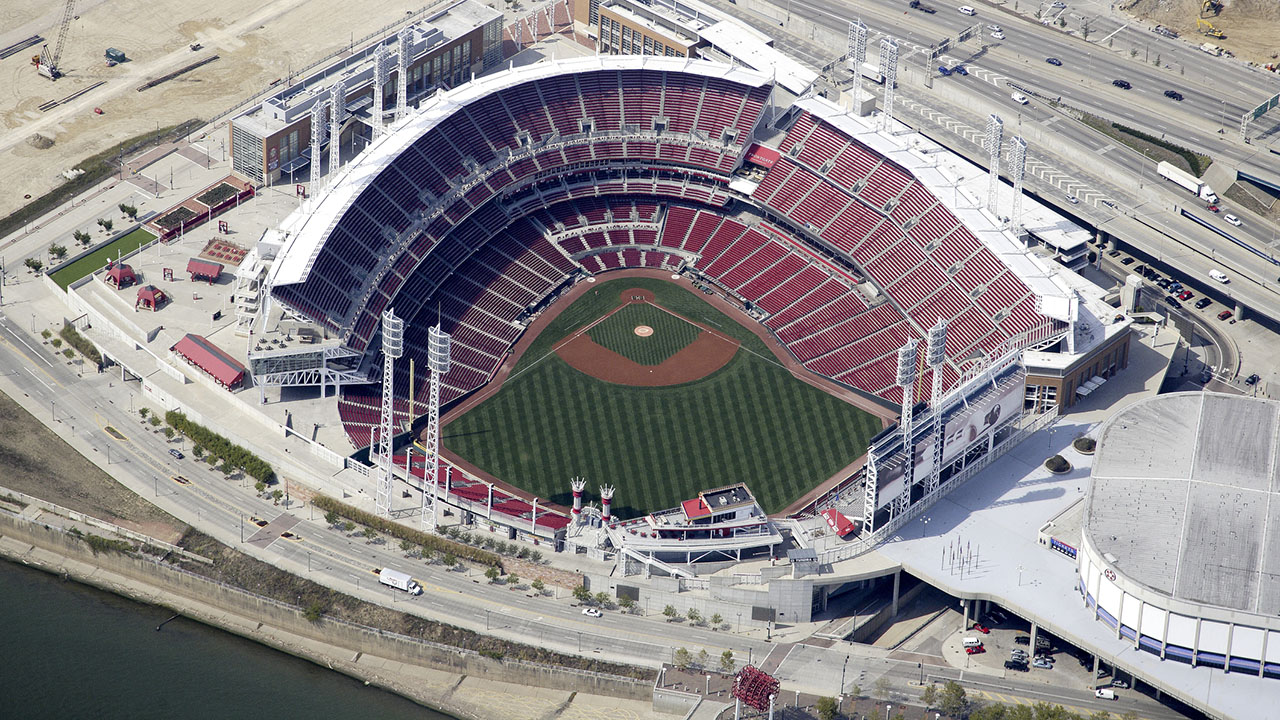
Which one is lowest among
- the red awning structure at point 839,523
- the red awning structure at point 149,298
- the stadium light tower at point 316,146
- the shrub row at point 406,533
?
the shrub row at point 406,533

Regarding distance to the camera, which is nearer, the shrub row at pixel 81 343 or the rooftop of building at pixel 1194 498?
the rooftop of building at pixel 1194 498

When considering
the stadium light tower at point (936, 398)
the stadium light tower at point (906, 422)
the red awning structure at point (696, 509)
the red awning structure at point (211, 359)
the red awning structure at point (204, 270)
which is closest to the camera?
the stadium light tower at point (906, 422)

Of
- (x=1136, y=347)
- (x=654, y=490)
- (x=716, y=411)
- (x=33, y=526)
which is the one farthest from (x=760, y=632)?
(x=33, y=526)

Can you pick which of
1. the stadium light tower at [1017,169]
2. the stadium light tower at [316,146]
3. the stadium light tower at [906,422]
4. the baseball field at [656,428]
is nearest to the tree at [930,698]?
the stadium light tower at [906,422]

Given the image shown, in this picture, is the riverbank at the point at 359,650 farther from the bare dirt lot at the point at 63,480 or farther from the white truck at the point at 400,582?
the white truck at the point at 400,582

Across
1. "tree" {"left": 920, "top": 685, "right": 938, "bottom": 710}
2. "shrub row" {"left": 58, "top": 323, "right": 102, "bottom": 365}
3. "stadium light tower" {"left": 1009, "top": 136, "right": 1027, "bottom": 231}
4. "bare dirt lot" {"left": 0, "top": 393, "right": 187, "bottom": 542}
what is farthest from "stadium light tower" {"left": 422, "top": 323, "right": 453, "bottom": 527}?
"stadium light tower" {"left": 1009, "top": 136, "right": 1027, "bottom": 231}

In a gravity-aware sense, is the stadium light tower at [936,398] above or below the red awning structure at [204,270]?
below

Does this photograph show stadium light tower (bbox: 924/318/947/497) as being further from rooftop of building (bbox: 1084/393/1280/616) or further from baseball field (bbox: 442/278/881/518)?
rooftop of building (bbox: 1084/393/1280/616)

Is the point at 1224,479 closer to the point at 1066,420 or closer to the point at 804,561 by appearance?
the point at 1066,420
